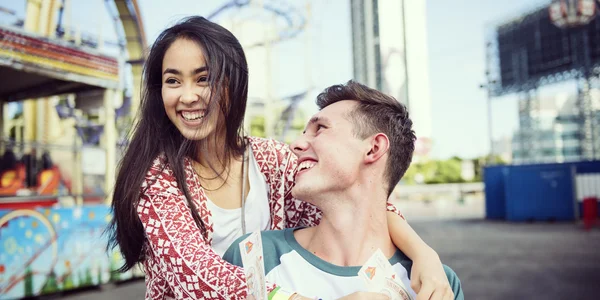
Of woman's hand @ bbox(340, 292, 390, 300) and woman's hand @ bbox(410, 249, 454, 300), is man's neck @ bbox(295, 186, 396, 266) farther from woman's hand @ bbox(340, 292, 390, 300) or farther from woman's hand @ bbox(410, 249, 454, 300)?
woman's hand @ bbox(340, 292, 390, 300)

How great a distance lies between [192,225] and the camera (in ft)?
5.58

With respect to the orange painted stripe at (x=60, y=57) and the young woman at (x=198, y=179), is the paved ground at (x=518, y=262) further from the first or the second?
the young woman at (x=198, y=179)

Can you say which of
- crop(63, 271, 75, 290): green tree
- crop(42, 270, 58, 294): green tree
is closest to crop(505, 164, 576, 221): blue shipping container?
crop(63, 271, 75, 290): green tree

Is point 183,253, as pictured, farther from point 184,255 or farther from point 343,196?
point 343,196

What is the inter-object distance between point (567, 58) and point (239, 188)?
28029 millimetres

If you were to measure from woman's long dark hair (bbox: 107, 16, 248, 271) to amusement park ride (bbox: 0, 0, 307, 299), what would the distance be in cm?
360

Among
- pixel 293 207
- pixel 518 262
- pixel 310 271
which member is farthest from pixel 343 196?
pixel 518 262

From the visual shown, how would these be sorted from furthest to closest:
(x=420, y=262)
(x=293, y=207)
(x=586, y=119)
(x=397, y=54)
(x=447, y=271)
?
(x=586, y=119)
(x=293, y=207)
(x=397, y=54)
(x=447, y=271)
(x=420, y=262)

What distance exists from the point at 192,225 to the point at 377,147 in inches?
28.8

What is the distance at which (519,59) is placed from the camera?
2848 cm

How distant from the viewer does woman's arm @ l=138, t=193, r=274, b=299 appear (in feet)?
4.88

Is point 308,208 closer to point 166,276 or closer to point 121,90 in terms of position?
point 166,276

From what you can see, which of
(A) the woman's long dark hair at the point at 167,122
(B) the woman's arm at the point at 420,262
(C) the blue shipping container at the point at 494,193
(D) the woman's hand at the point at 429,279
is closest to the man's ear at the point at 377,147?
(B) the woman's arm at the point at 420,262

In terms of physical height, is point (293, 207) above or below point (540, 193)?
above
